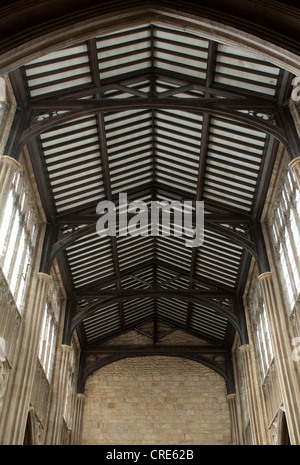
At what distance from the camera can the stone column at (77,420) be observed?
848 inches

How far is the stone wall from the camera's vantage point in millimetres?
22531

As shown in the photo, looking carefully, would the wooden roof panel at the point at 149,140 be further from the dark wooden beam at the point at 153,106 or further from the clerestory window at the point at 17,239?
the clerestory window at the point at 17,239

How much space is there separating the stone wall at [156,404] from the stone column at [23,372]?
1062 centimetres

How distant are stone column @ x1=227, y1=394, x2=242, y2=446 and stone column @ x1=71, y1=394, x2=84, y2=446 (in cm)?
704

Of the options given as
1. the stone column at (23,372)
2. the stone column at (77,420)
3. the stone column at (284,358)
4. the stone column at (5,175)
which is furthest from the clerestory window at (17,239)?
the stone column at (77,420)

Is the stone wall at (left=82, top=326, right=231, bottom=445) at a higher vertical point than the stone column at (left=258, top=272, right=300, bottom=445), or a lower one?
higher

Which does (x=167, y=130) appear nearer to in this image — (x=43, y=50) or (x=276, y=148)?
(x=276, y=148)

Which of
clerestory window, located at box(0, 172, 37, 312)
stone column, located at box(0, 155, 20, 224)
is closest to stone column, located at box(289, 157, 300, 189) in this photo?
stone column, located at box(0, 155, 20, 224)

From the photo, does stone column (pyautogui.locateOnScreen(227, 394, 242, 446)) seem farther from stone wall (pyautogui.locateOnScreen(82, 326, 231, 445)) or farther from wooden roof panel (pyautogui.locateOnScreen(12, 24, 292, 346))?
wooden roof panel (pyautogui.locateOnScreen(12, 24, 292, 346))

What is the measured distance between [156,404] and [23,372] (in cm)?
1206

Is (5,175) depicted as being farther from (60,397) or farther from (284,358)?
(60,397)

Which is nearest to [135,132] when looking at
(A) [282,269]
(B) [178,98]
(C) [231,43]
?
(B) [178,98]

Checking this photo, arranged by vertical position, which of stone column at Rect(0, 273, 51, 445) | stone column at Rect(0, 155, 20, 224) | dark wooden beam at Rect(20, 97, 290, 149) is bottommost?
stone column at Rect(0, 273, 51, 445)

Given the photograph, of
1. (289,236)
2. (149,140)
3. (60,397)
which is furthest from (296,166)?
(60,397)
